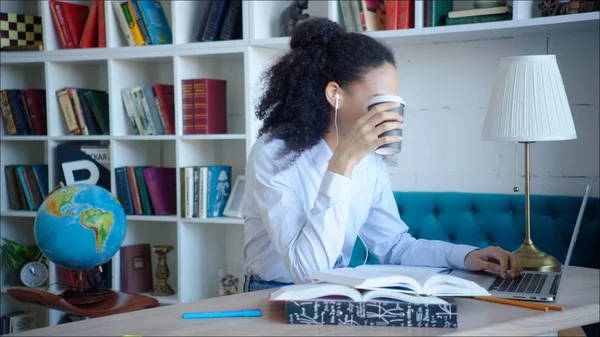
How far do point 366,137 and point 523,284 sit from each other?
0.48 metres

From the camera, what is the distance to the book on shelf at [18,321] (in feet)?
13.6

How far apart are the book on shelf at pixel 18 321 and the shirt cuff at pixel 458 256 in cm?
290

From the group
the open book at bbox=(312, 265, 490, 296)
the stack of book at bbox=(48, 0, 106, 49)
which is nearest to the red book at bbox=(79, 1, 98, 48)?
the stack of book at bbox=(48, 0, 106, 49)

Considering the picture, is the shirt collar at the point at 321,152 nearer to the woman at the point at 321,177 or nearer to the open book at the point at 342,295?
the woman at the point at 321,177

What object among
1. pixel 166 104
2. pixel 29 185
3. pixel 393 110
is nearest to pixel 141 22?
pixel 166 104

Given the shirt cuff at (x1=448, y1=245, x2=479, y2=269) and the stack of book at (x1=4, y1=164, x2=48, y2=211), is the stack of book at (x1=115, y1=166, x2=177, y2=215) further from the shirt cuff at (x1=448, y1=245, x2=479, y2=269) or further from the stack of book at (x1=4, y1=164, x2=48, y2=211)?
the shirt cuff at (x1=448, y1=245, x2=479, y2=269)

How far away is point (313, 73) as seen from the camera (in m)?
2.07

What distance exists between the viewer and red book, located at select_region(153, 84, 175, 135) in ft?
12.1

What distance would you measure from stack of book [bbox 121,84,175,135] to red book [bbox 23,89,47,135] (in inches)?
22.9

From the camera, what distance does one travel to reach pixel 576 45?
3.03m

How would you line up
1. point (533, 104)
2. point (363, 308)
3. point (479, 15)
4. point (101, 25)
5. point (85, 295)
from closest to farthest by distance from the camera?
point (363, 308) < point (533, 104) < point (479, 15) < point (85, 295) < point (101, 25)

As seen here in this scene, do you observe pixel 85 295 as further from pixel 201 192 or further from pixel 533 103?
pixel 533 103

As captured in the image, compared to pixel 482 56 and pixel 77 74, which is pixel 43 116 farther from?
pixel 482 56

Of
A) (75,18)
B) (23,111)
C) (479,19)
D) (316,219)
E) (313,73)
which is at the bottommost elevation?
(316,219)
